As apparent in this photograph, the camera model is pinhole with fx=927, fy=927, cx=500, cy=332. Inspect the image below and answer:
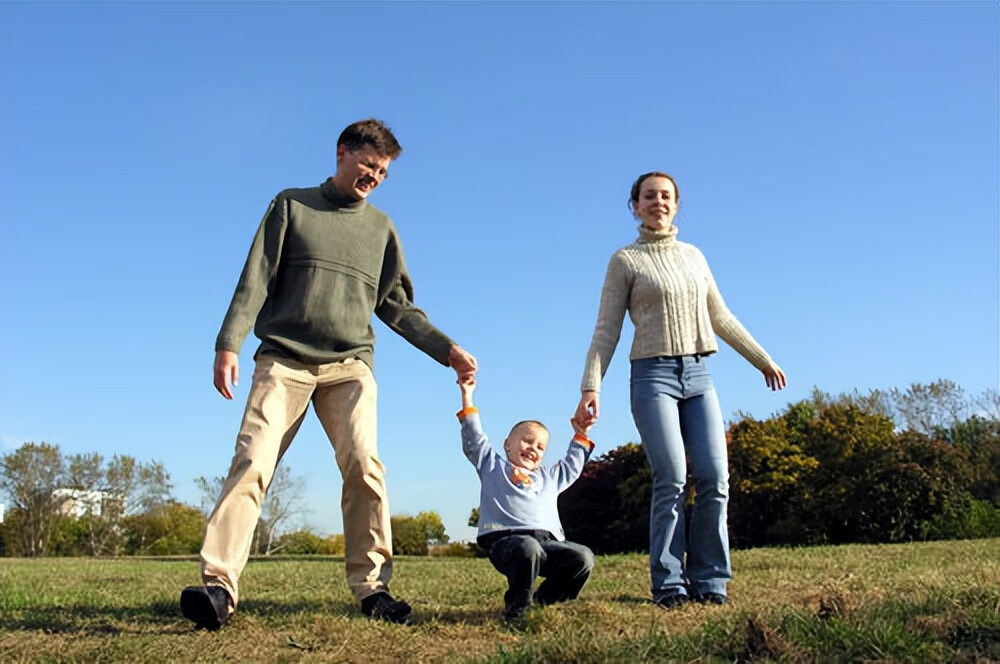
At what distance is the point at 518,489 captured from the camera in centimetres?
474

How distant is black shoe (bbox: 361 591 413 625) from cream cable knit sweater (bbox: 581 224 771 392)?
5.11 feet

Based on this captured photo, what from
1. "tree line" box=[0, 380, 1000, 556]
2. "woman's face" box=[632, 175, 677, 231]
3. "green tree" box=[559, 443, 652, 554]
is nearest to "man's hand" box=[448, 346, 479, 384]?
"woman's face" box=[632, 175, 677, 231]

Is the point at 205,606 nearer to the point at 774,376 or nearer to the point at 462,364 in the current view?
the point at 462,364

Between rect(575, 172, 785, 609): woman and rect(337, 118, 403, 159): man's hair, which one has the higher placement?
rect(337, 118, 403, 159): man's hair

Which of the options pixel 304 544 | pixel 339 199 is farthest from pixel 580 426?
pixel 304 544

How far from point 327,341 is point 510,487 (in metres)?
A: 1.20

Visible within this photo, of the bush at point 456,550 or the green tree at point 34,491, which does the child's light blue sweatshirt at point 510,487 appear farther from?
the green tree at point 34,491

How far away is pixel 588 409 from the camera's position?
5.16 m

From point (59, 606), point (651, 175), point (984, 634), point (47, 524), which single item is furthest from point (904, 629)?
point (47, 524)

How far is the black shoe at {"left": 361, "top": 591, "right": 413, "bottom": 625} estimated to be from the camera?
4480 mm

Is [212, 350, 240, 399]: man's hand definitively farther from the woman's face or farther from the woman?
the woman's face

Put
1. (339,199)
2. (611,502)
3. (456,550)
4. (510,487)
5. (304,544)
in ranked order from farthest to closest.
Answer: (304,544) → (456,550) → (611,502) → (339,199) → (510,487)

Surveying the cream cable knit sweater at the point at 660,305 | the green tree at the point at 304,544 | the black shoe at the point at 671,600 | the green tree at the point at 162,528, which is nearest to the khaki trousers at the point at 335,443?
the cream cable knit sweater at the point at 660,305

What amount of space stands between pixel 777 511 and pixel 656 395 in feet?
54.8
